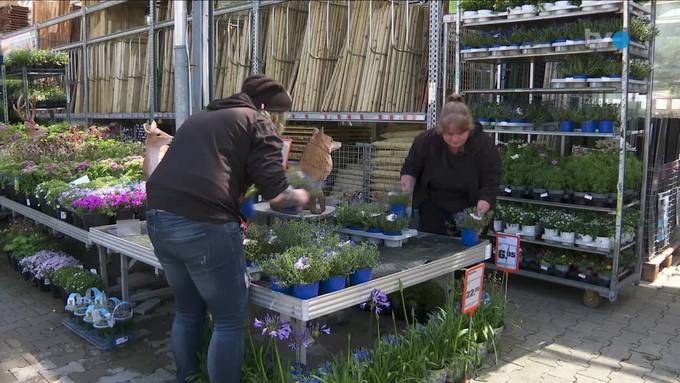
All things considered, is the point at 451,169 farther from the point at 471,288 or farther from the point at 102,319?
the point at 102,319

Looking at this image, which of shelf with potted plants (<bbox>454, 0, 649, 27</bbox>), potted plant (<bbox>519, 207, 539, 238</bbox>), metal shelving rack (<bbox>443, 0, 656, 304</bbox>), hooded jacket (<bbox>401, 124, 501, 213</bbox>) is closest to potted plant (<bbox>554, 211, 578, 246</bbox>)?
metal shelving rack (<bbox>443, 0, 656, 304</bbox>)

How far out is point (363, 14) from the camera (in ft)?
21.7

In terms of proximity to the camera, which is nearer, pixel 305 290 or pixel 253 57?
pixel 305 290

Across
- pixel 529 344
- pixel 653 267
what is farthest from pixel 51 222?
pixel 653 267

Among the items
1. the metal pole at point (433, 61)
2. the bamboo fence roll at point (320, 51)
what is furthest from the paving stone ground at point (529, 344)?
the bamboo fence roll at point (320, 51)

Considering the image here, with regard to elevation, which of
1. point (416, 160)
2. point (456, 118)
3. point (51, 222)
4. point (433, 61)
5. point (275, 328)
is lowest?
point (275, 328)

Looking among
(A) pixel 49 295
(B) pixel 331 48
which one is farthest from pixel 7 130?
(B) pixel 331 48

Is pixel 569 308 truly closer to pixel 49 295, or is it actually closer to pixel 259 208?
Result: pixel 259 208

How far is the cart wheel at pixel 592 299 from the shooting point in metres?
4.79

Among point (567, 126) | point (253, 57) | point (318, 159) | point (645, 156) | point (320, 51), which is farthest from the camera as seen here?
point (253, 57)

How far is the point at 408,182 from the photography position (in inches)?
158

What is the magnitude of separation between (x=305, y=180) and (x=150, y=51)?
6948mm

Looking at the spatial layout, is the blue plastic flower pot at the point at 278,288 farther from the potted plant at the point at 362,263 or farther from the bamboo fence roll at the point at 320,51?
the bamboo fence roll at the point at 320,51

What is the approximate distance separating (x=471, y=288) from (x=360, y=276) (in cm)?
65
